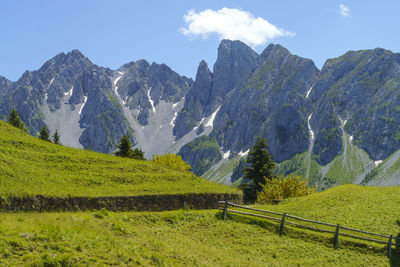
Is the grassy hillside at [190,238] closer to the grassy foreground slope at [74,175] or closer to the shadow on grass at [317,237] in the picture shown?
the shadow on grass at [317,237]

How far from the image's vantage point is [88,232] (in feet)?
62.8

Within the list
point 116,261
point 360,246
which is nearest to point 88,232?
point 116,261

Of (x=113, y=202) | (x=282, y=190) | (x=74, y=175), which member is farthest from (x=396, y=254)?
(x=74, y=175)

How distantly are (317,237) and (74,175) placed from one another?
24.9m

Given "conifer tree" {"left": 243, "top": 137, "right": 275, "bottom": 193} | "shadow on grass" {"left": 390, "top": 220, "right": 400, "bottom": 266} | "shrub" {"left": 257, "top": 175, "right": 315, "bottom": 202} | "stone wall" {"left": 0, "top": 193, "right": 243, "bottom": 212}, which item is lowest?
"shadow on grass" {"left": 390, "top": 220, "right": 400, "bottom": 266}

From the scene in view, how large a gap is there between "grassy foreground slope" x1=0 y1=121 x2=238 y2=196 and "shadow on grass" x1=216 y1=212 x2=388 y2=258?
29.4 feet

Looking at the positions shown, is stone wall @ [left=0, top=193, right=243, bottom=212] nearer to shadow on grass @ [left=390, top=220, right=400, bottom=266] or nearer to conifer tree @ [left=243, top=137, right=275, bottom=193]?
shadow on grass @ [left=390, top=220, right=400, bottom=266]

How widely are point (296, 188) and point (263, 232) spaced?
33.1 meters

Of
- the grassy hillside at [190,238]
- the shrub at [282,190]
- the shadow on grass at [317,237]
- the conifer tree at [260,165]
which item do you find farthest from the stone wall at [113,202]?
the conifer tree at [260,165]

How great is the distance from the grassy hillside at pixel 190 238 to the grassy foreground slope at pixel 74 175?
17.8ft

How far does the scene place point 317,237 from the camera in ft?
105

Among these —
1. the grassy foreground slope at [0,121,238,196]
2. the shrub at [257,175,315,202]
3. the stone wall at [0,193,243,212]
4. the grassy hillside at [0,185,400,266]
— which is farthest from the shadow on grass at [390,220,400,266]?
the shrub at [257,175,315,202]

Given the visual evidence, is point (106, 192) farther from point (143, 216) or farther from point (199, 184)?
point (199, 184)

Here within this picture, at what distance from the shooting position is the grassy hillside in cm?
1636
